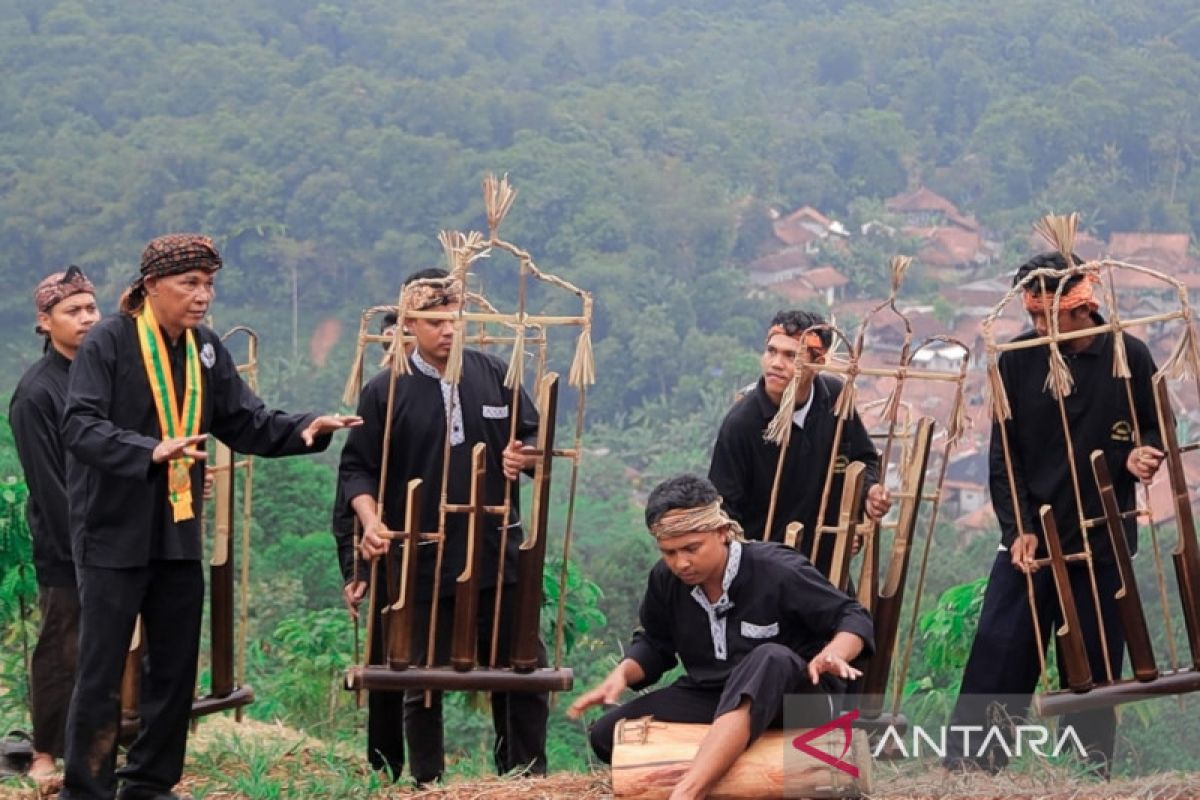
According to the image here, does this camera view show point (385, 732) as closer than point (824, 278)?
Yes

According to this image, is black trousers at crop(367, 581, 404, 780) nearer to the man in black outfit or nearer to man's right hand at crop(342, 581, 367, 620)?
the man in black outfit

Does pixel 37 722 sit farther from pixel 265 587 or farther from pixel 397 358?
pixel 265 587

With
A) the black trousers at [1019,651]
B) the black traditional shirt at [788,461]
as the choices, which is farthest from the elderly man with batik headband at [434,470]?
the black trousers at [1019,651]

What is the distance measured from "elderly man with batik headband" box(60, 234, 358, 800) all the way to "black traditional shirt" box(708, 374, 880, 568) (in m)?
1.32

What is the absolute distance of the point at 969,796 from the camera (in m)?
5.06

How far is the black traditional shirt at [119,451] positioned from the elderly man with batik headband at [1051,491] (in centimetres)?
→ 212

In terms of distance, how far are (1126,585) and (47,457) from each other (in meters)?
3.16

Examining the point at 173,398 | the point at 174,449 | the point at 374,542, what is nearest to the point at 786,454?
the point at 374,542

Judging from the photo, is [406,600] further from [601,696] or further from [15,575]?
[15,575]

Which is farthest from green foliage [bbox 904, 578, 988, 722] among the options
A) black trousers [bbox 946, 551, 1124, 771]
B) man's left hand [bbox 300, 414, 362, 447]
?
man's left hand [bbox 300, 414, 362, 447]

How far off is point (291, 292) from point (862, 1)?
3968cm

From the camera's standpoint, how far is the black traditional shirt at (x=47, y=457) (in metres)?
5.41

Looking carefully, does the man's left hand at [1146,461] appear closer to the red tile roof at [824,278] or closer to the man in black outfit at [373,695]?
the man in black outfit at [373,695]

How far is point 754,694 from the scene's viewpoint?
14.9 feet
